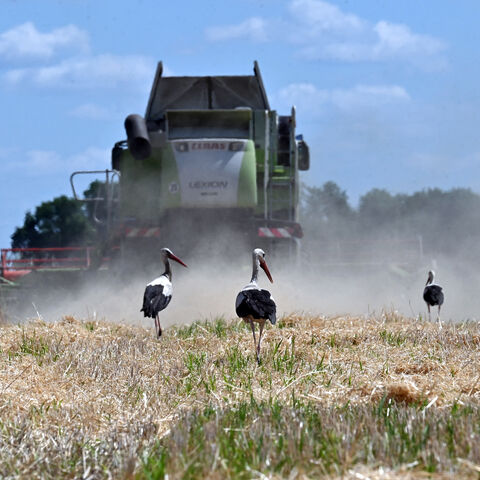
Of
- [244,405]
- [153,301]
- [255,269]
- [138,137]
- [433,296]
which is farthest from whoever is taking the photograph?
[138,137]

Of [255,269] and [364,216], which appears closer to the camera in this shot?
[255,269]

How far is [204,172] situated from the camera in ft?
43.7

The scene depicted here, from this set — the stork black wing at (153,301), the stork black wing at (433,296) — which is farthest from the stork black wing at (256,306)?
the stork black wing at (433,296)

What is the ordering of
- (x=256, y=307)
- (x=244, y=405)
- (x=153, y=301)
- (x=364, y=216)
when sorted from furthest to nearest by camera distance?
(x=364, y=216)
(x=153, y=301)
(x=256, y=307)
(x=244, y=405)

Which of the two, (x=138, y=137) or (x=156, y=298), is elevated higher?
(x=138, y=137)

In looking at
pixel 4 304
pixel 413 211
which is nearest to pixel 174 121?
pixel 4 304

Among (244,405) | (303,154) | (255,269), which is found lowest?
(244,405)

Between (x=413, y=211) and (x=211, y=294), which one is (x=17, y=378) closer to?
(x=211, y=294)

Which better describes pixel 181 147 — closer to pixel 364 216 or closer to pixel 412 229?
pixel 412 229

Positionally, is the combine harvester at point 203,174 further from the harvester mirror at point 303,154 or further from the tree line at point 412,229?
the tree line at point 412,229

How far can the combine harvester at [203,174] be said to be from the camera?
13375 millimetres

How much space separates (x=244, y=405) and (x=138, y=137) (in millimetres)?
9184

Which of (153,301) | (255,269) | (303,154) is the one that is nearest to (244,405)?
(255,269)

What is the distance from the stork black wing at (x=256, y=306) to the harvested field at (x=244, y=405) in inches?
12.0
